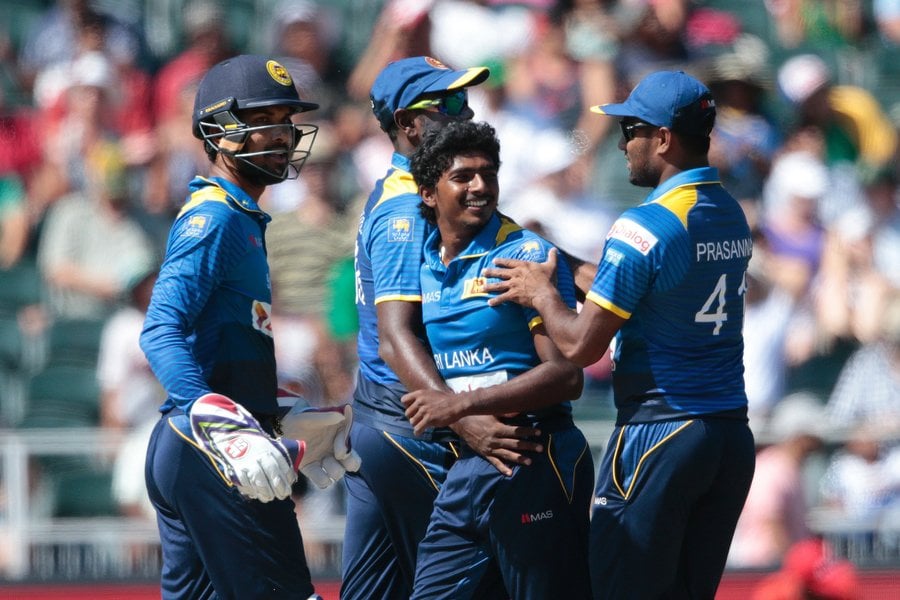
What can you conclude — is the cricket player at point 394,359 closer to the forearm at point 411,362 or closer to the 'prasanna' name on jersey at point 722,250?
the forearm at point 411,362

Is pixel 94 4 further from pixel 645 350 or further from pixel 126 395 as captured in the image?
pixel 645 350

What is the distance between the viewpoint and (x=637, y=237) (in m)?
4.57

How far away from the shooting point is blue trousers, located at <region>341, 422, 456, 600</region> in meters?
4.89

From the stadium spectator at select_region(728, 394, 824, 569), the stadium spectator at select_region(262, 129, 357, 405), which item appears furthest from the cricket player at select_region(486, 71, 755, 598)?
the stadium spectator at select_region(262, 129, 357, 405)

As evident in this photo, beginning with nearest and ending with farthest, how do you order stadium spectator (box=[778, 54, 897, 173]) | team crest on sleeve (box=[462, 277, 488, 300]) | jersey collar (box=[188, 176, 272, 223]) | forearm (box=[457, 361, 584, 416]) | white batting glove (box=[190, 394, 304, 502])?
white batting glove (box=[190, 394, 304, 502]) → forearm (box=[457, 361, 584, 416]) → team crest on sleeve (box=[462, 277, 488, 300]) → jersey collar (box=[188, 176, 272, 223]) → stadium spectator (box=[778, 54, 897, 173])

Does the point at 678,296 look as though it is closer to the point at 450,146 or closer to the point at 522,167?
the point at 450,146

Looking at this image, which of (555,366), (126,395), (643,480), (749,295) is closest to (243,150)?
(555,366)

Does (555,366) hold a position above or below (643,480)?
above

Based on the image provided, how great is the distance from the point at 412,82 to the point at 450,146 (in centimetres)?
54

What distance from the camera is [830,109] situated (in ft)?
31.8

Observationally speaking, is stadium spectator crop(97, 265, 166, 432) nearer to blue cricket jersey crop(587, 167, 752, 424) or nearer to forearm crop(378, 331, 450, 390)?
forearm crop(378, 331, 450, 390)

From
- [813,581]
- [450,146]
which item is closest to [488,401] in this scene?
[450,146]

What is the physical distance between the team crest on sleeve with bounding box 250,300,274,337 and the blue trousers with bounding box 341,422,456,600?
0.59 meters

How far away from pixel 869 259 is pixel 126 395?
4.69 metres
